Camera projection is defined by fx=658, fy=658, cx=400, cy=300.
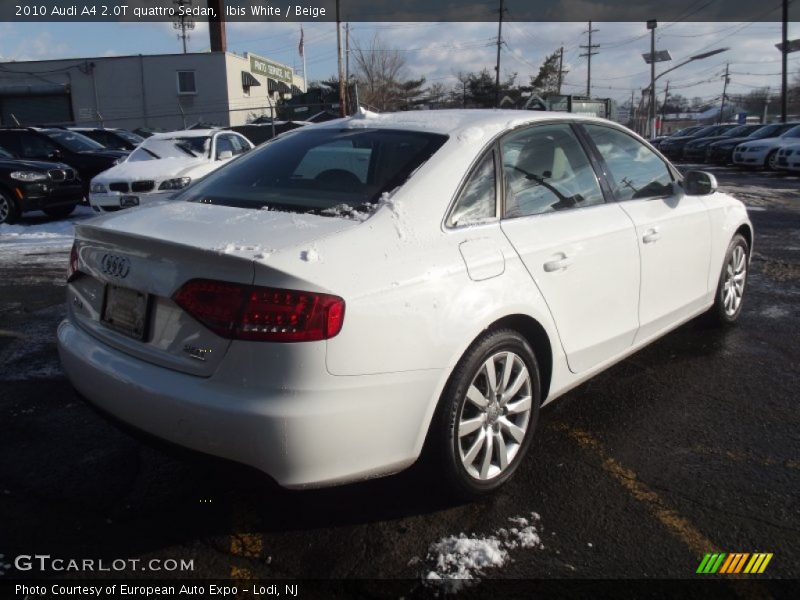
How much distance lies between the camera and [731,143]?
922 inches

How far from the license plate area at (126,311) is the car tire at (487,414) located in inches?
45.3

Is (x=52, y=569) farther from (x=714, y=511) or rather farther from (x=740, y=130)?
(x=740, y=130)

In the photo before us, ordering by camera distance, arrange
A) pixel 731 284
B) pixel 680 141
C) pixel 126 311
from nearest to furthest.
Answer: pixel 126 311 → pixel 731 284 → pixel 680 141

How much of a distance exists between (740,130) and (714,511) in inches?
1101

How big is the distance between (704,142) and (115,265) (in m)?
27.7

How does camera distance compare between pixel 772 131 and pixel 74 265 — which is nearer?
pixel 74 265

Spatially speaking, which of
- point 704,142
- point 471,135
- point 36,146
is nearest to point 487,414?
point 471,135

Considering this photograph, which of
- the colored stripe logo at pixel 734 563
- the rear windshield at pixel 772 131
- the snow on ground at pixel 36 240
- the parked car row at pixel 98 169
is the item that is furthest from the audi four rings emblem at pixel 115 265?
the rear windshield at pixel 772 131

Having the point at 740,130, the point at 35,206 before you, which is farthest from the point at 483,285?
the point at 740,130

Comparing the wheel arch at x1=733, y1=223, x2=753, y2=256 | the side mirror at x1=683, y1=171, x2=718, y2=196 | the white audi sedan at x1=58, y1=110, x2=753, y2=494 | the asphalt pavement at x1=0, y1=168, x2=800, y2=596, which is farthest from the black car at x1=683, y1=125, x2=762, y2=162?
the white audi sedan at x1=58, y1=110, x2=753, y2=494

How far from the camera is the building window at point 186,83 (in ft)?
123

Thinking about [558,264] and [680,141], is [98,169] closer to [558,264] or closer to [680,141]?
[558,264]

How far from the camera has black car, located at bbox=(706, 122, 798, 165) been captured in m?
22.6

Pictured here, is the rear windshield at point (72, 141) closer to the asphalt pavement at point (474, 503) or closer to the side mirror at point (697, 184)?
the asphalt pavement at point (474, 503)
